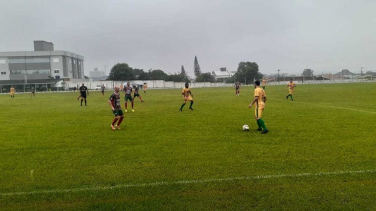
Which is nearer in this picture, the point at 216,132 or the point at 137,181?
the point at 137,181

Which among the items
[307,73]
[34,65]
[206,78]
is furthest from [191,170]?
[34,65]

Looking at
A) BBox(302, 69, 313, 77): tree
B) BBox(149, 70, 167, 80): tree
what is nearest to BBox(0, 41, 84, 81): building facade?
BBox(149, 70, 167, 80): tree

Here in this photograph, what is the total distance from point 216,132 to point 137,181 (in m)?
5.94

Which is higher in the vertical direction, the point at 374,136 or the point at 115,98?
the point at 115,98

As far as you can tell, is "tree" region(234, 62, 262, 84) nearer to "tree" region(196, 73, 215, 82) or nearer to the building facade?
"tree" region(196, 73, 215, 82)

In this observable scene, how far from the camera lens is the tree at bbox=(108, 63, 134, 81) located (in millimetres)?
103312

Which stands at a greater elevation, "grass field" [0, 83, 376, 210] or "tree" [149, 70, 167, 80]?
"tree" [149, 70, 167, 80]

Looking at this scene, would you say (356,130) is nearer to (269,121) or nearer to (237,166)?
(269,121)

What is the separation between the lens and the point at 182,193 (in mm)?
5816

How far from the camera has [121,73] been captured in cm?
10350

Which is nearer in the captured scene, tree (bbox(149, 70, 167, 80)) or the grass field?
the grass field

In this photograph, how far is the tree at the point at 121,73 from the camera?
103312mm

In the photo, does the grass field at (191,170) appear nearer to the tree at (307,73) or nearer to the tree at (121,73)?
the tree at (307,73)

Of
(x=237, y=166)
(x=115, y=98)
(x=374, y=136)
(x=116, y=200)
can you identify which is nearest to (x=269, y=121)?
(x=374, y=136)
